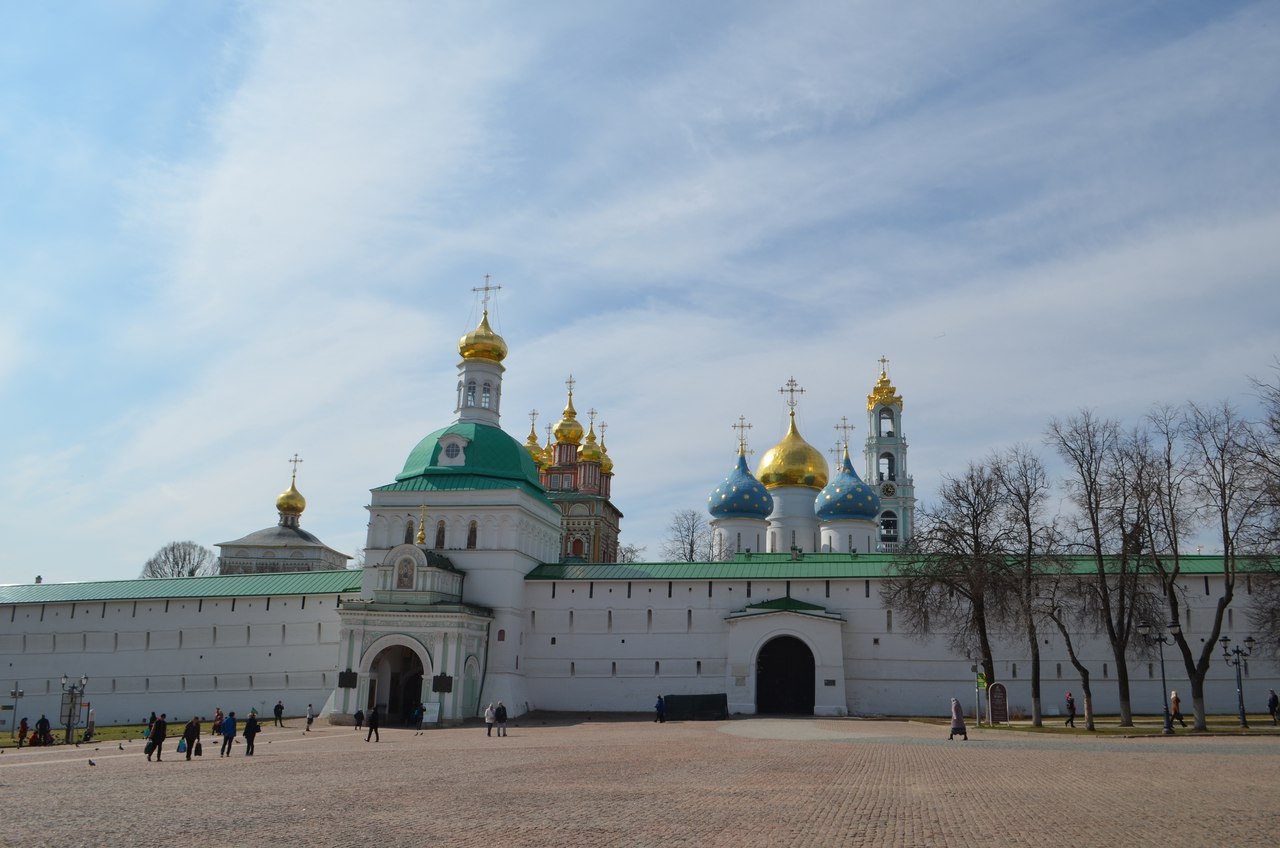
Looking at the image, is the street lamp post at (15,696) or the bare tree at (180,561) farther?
the bare tree at (180,561)

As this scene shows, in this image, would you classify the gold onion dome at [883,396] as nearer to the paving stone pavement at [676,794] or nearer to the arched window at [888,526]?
the arched window at [888,526]

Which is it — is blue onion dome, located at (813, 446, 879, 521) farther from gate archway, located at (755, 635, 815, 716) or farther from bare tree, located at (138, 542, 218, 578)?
bare tree, located at (138, 542, 218, 578)

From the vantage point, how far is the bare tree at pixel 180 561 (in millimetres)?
84625

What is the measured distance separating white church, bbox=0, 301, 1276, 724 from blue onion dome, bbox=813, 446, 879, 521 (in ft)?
22.1

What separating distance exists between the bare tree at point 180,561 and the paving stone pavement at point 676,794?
209 ft

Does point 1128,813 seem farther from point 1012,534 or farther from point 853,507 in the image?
point 853,507

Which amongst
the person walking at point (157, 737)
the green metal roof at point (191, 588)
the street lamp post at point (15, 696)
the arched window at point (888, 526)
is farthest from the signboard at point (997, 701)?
the arched window at point (888, 526)

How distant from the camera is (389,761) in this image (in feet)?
68.7

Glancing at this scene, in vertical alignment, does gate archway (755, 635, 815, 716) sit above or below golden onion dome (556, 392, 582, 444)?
below

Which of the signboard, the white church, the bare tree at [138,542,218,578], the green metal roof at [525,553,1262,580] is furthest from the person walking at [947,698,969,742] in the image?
the bare tree at [138,542,218,578]

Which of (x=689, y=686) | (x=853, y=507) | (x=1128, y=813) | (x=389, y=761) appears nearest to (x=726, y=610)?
(x=689, y=686)

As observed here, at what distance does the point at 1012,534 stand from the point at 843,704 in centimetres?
979

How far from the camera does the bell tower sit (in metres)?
67.2

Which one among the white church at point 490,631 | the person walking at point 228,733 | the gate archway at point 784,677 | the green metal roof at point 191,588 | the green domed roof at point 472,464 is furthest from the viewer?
the green metal roof at point 191,588
